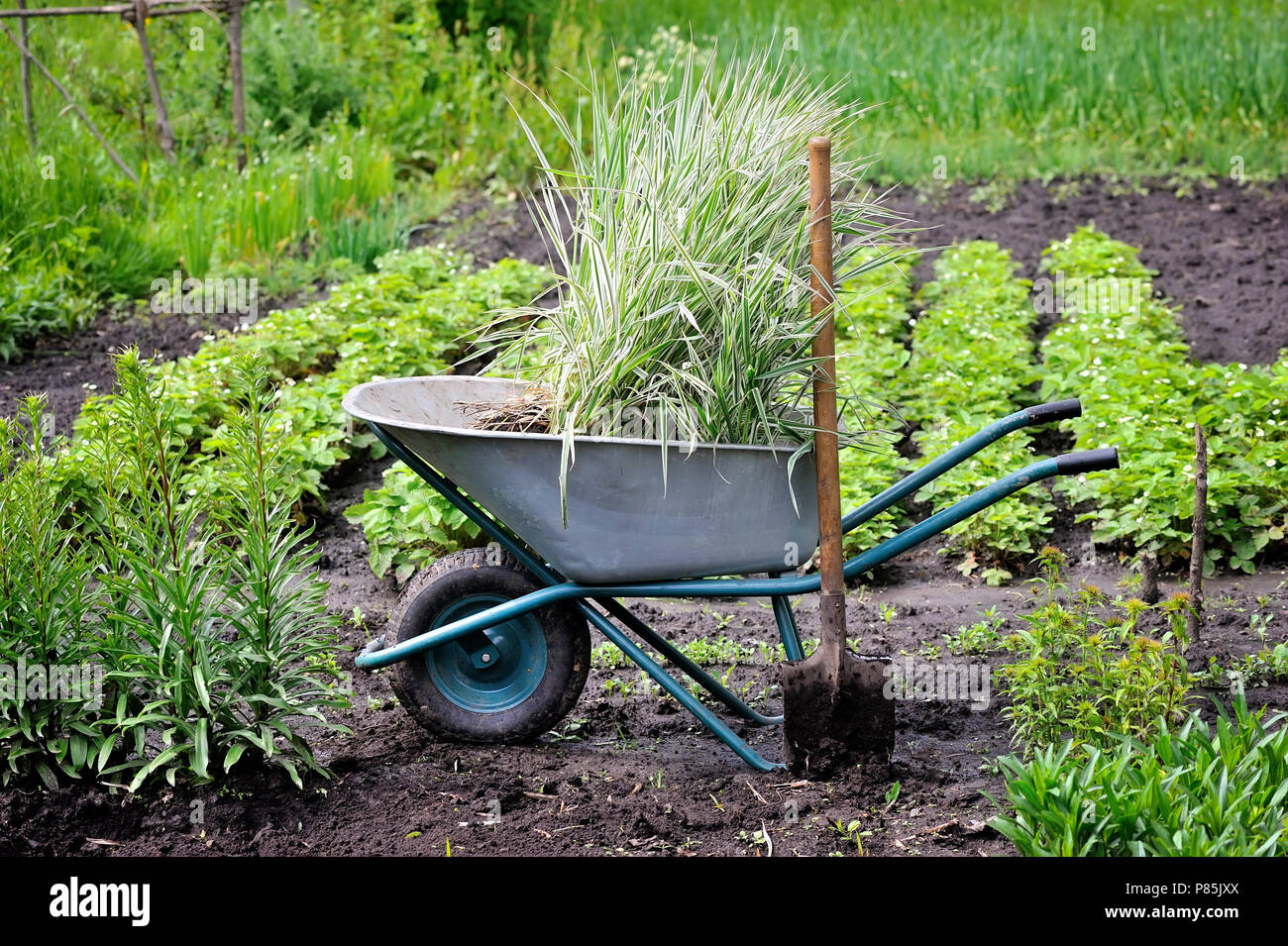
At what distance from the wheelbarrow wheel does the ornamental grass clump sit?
0.42 metres

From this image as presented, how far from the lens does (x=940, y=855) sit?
7.41 ft

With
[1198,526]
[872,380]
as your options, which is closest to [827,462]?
[1198,526]

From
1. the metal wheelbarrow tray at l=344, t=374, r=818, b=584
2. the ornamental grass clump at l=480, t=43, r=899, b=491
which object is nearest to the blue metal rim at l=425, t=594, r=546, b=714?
the metal wheelbarrow tray at l=344, t=374, r=818, b=584

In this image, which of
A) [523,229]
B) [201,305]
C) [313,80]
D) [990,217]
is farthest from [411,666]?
[313,80]

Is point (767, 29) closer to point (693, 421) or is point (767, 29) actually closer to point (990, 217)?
point (990, 217)

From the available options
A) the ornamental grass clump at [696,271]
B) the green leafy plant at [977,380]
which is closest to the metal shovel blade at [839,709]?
the ornamental grass clump at [696,271]

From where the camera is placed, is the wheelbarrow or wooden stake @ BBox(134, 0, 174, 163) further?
wooden stake @ BBox(134, 0, 174, 163)

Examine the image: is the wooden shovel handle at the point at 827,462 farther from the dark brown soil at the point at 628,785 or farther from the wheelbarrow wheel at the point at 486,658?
the wheelbarrow wheel at the point at 486,658

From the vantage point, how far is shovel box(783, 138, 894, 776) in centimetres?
256

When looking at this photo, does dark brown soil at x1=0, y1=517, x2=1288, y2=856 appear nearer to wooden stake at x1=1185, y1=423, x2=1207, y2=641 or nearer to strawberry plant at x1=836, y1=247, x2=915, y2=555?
wooden stake at x1=1185, y1=423, x2=1207, y2=641

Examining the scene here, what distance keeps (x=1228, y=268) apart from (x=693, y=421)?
486 cm

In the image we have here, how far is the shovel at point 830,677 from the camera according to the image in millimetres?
2557

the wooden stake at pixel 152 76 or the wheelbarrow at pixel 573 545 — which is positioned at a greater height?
the wooden stake at pixel 152 76

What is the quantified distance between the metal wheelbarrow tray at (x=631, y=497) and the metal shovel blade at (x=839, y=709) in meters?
0.26
